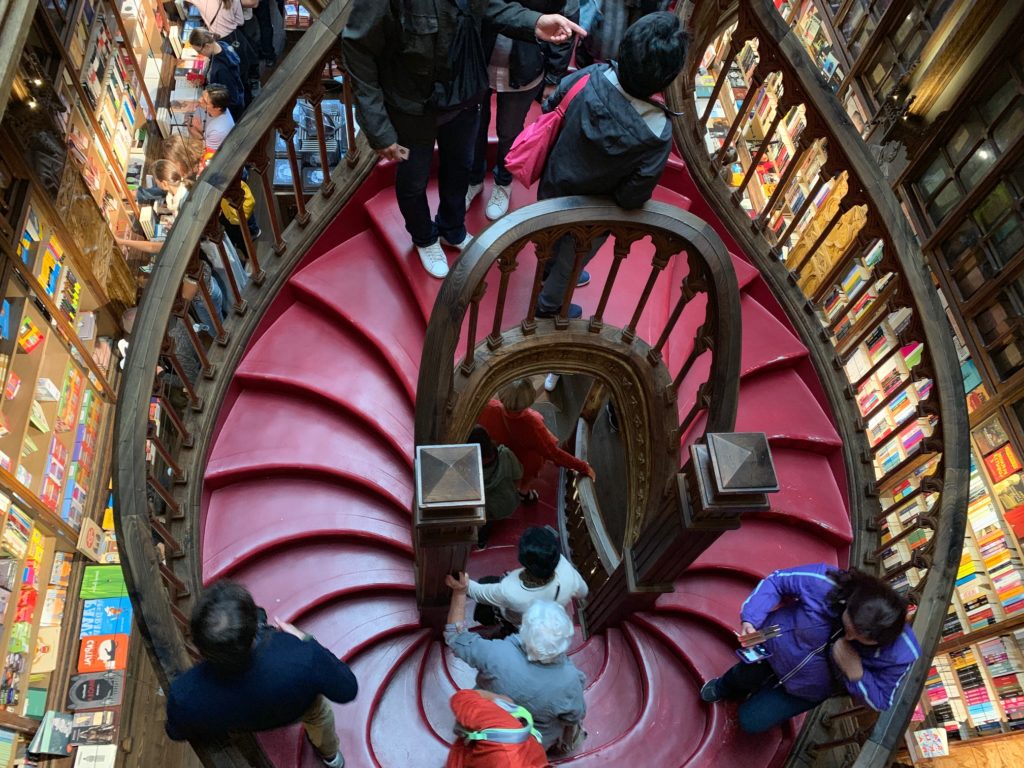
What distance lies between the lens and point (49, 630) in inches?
165

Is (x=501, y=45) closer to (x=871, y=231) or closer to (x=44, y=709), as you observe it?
(x=871, y=231)

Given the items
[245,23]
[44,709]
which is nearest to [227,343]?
[44,709]

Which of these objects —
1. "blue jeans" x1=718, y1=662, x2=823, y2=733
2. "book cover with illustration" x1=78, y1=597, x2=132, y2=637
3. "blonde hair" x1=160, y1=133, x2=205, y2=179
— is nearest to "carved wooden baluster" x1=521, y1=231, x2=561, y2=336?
"blue jeans" x1=718, y1=662, x2=823, y2=733

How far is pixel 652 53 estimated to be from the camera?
238cm

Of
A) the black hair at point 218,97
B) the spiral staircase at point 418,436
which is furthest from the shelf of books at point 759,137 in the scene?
the black hair at point 218,97

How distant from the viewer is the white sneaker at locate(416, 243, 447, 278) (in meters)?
3.68

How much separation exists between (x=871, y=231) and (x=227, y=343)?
309cm

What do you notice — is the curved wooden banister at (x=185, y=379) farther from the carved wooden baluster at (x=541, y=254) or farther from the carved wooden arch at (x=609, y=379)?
the carved wooden baluster at (x=541, y=254)

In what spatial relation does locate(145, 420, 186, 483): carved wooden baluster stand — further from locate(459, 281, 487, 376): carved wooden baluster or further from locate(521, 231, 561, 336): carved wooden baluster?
locate(521, 231, 561, 336): carved wooden baluster

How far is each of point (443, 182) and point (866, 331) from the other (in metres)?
2.23

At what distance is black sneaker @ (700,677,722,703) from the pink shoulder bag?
2.45 m

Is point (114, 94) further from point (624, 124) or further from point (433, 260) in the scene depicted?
point (624, 124)

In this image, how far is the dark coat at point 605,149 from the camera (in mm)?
2553

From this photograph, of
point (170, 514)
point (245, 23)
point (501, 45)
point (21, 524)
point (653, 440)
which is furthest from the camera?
point (245, 23)
